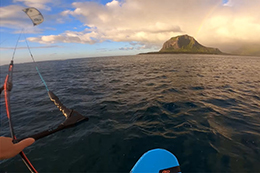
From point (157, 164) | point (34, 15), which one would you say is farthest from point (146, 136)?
point (34, 15)

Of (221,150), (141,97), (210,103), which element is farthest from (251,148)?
(141,97)

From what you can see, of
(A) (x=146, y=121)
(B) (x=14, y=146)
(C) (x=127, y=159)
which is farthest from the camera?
(A) (x=146, y=121)

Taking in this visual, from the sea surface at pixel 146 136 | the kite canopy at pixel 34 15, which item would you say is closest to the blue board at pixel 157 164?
the sea surface at pixel 146 136

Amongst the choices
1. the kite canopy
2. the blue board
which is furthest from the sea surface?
the kite canopy

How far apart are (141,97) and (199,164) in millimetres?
8134

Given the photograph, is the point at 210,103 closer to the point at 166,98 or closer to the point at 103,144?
the point at 166,98

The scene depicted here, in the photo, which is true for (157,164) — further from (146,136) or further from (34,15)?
(34,15)

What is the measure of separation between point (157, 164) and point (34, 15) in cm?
1631

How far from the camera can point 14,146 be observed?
8.63ft

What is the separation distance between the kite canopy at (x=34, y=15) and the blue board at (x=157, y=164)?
50.3ft

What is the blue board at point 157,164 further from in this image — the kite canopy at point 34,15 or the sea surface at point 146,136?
the kite canopy at point 34,15

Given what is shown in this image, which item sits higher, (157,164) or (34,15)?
(34,15)

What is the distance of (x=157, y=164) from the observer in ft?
15.3

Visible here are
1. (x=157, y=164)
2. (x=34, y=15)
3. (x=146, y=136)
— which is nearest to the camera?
(x=157, y=164)
